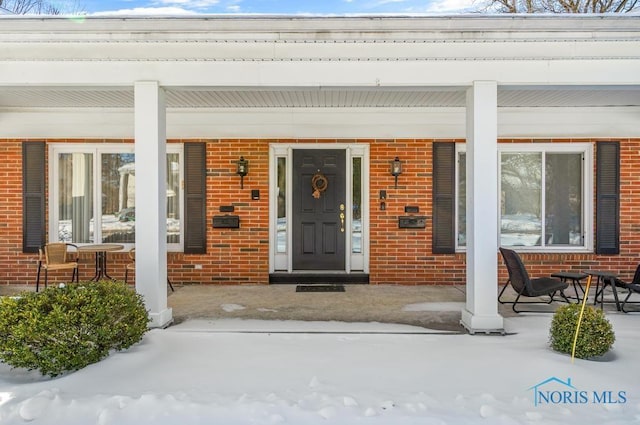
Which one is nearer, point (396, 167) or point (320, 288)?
point (320, 288)

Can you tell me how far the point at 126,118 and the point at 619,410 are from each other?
6990 mm

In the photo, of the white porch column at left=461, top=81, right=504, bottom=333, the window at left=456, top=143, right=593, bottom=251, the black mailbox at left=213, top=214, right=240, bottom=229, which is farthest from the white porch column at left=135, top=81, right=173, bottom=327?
the window at left=456, top=143, right=593, bottom=251

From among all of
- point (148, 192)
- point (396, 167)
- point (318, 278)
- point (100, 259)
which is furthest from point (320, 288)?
point (100, 259)

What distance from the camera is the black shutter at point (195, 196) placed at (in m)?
7.14

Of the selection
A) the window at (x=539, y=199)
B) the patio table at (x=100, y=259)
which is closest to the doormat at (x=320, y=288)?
the window at (x=539, y=199)

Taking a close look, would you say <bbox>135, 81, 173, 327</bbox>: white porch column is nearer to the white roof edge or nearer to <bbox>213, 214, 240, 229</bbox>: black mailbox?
the white roof edge

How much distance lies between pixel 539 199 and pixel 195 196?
558cm

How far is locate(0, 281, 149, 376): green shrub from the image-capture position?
3.31m

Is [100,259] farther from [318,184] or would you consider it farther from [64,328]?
[64,328]

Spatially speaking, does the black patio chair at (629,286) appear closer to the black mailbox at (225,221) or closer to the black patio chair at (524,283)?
the black patio chair at (524,283)

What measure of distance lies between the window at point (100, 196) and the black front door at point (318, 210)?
6.32 ft

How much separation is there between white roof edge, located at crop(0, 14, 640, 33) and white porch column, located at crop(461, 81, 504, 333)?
636 millimetres

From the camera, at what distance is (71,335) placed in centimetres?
341

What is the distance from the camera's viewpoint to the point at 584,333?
12.2ft
